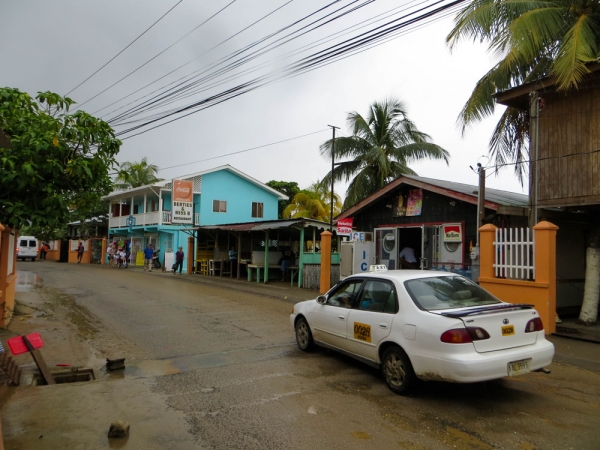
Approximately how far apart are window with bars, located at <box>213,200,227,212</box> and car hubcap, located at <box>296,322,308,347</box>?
26840 mm

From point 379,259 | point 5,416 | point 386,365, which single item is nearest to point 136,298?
point 379,259

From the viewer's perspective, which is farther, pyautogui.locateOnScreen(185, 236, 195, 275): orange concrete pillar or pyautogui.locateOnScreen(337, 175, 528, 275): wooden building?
pyautogui.locateOnScreen(185, 236, 195, 275): orange concrete pillar

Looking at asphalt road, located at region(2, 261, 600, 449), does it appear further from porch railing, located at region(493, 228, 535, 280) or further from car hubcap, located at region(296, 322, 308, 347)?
porch railing, located at region(493, 228, 535, 280)

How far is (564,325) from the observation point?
31.1ft

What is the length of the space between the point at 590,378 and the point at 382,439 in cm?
395

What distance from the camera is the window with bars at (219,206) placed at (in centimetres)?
3344

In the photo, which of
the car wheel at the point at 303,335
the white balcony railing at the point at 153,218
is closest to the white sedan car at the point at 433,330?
the car wheel at the point at 303,335

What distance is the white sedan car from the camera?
4664 millimetres

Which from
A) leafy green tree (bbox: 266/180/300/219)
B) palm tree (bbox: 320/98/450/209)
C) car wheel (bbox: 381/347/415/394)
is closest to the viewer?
car wheel (bbox: 381/347/415/394)

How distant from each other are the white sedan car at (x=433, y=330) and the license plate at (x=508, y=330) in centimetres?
1

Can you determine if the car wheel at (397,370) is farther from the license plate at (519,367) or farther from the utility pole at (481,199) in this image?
the utility pole at (481,199)

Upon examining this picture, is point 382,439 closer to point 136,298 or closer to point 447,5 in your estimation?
point 447,5

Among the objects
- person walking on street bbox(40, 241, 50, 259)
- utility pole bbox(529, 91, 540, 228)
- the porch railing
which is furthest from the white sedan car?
person walking on street bbox(40, 241, 50, 259)

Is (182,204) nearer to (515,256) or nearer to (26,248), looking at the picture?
(515,256)
